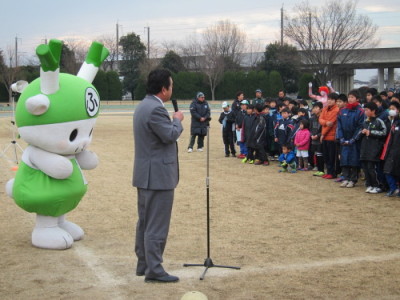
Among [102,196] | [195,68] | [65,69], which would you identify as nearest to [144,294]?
[102,196]

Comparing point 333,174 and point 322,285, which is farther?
point 333,174

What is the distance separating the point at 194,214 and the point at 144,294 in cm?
333

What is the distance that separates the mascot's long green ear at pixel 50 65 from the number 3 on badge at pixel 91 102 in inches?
16.0

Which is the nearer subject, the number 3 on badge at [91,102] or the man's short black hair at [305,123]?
the number 3 on badge at [91,102]

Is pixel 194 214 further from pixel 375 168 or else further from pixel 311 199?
pixel 375 168

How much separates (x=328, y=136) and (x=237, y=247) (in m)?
5.33

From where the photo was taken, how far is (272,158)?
48.9 ft

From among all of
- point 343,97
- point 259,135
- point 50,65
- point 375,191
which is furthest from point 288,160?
point 50,65

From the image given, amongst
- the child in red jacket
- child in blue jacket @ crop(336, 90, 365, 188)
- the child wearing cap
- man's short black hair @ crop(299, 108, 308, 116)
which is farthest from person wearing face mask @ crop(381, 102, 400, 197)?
the child wearing cap

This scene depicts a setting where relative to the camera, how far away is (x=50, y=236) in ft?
22.0

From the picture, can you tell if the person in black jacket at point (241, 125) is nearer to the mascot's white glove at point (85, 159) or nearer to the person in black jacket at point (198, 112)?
the person in black jacket at point (198, 112)

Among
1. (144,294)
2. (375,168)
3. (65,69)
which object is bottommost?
(144,294)

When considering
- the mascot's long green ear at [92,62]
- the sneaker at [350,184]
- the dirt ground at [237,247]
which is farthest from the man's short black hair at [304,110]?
the mascot's long green ear at [92,62]

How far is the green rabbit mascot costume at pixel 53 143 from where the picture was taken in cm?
642
